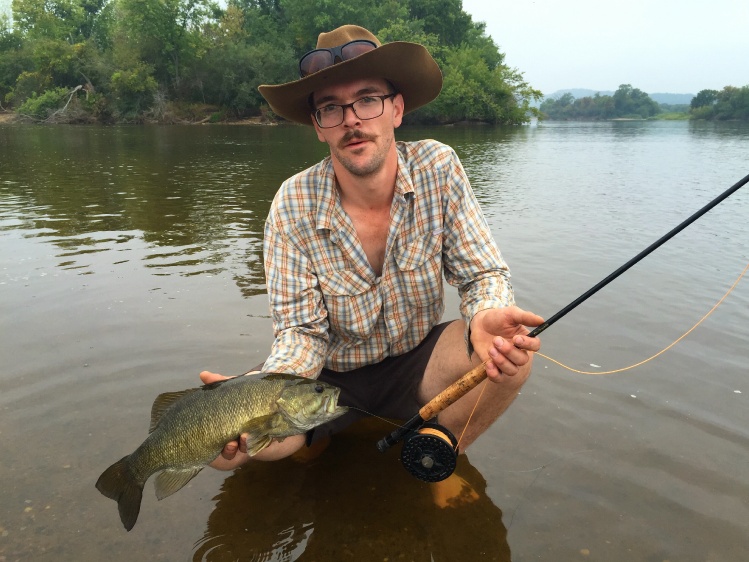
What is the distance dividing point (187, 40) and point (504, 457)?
6030cm

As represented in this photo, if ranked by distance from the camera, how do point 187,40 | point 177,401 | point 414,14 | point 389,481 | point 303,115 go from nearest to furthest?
point 177,401 < point 389,481 < point 303,115 < point 187,40 < point 414,14

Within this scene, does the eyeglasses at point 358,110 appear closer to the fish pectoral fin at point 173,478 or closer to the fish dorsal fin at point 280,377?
the fish dorsal fin at point 280,377

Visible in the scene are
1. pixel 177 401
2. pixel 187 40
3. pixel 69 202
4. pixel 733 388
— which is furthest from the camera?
pixel 187 40

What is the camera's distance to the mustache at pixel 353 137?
2957mm

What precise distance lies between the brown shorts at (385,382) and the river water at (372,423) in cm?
28

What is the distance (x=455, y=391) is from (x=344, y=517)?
88cm

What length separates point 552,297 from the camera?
19.7ft

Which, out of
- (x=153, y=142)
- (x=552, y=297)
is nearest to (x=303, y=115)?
(x=552, y=297)

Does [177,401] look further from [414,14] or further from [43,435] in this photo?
[414,14]

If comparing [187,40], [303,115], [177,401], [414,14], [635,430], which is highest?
[414,14]

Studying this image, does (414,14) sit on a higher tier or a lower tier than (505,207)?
higher

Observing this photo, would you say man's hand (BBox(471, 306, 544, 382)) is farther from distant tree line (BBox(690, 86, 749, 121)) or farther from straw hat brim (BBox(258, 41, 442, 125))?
distant tree line (BBox(690, 86, 749, 121))

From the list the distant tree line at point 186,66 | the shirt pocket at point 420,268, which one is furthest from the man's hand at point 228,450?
the distant tree line at point 186,66

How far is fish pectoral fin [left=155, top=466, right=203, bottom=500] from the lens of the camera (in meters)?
2.43
